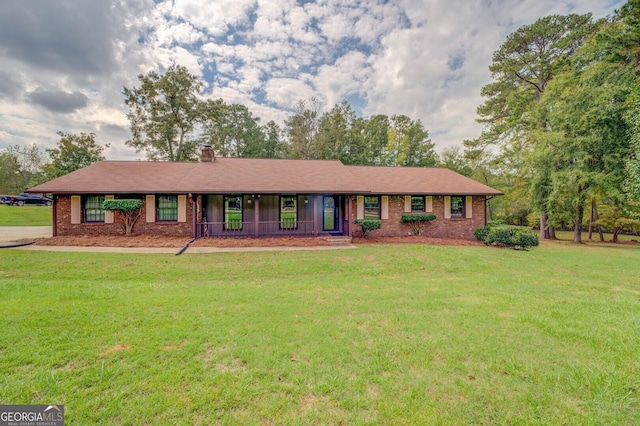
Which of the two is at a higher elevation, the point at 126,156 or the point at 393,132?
the point at 393,132

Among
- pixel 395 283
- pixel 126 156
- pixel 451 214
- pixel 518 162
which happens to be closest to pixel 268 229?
pixel 395 283

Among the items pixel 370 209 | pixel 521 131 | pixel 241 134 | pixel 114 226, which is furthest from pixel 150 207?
pixel 521 131

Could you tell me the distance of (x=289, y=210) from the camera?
14.0 m

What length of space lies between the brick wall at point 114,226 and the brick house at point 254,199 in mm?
42

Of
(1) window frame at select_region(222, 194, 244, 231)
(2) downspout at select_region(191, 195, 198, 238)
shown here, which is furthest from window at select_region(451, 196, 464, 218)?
(2) downspout at select_region(191, 195, 198, 238)

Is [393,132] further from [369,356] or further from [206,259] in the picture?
[369,356]

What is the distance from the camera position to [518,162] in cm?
1911

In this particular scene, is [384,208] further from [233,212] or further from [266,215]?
[233,212]

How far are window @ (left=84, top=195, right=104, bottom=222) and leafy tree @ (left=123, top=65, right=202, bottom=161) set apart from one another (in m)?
15.2

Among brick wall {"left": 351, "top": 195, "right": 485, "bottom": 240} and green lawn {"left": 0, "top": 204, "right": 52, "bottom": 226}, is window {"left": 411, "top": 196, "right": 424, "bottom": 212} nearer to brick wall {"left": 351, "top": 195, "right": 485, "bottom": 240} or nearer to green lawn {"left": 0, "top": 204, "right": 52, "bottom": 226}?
brick wall {"left": 351, "top": 195, "right": 485, "bottom": 240}

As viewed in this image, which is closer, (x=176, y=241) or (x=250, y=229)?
(x=176, y=241)

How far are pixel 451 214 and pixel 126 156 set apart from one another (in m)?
31.2

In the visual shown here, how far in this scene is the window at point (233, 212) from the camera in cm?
1343

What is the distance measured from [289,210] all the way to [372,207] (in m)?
4.65
